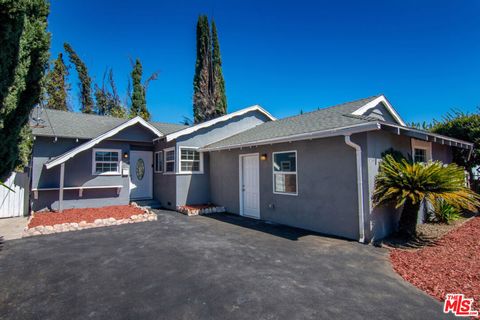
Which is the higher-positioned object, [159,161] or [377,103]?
[377,103]

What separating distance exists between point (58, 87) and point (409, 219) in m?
27.3

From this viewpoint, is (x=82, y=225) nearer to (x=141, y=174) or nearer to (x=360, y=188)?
(x=141, y=174)

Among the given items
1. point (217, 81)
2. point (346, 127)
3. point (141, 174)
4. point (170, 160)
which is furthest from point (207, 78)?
point (346, 127)

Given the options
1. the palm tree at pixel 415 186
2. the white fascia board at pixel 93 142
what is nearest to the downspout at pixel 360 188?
the palm tree at pixel 415 186

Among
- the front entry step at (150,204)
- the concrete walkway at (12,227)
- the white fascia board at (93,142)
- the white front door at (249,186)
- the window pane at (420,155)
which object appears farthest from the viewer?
the front entry step at (150,204)

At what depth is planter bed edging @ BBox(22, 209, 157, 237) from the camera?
22.7ft

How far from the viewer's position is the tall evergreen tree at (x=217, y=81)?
24047 mm

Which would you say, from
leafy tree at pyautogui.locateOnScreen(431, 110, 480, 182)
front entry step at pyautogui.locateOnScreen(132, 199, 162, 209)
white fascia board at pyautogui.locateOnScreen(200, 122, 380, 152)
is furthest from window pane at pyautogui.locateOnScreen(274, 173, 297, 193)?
leafy tree at pyautogui.locateOnScreen(431, 110, 480, 182)

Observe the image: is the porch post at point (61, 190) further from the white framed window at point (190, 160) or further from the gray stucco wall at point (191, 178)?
the white framed window at point (190, 160)

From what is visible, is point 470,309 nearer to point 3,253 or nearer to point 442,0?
point 3,253

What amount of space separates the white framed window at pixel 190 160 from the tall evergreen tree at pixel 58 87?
17.9 m

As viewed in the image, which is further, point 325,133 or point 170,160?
point 170,160

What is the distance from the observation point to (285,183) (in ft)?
25.7

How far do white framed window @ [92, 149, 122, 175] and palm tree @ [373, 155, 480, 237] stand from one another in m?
10.3
